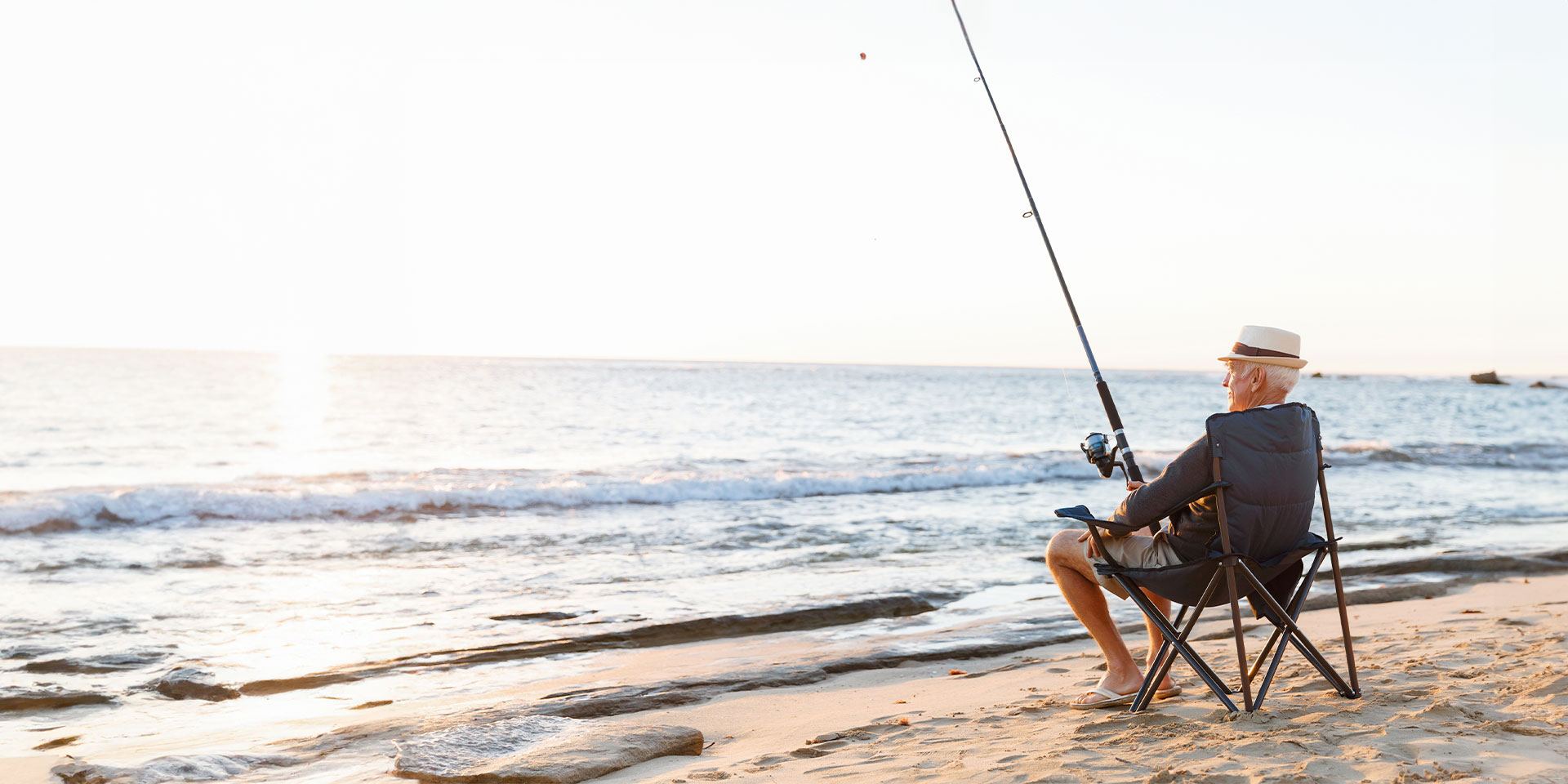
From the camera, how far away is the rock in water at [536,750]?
3.21 m

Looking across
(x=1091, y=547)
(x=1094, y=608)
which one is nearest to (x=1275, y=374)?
(x=1091, y=547)

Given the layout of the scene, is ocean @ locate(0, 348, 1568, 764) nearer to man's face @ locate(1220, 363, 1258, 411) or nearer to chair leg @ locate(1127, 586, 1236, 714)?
man's face @ locate(1220, 363, 1258, 411)

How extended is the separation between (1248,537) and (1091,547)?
1.74ft

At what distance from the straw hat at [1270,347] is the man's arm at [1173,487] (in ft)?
1.19

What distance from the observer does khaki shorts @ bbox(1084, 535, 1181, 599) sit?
3416mm

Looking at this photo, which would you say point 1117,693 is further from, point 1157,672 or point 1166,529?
point 1166,529

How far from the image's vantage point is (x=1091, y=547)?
3574 millimetres

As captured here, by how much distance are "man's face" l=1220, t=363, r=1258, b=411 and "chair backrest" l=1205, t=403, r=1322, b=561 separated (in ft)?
0.36

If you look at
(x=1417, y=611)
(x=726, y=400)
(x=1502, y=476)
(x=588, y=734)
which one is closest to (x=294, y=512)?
(x=588, y=734)

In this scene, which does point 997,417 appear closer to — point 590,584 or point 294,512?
point 294,512

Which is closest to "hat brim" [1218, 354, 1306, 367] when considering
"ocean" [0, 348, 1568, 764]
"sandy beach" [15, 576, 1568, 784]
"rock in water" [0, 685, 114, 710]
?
"sandy beach" [15, 576, 1568, 784]

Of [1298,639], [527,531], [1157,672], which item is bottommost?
[527,531]

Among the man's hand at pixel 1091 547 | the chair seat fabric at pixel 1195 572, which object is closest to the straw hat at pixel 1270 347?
the chair seat fabric at pixel 1195 572

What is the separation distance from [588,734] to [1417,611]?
16.2ft
